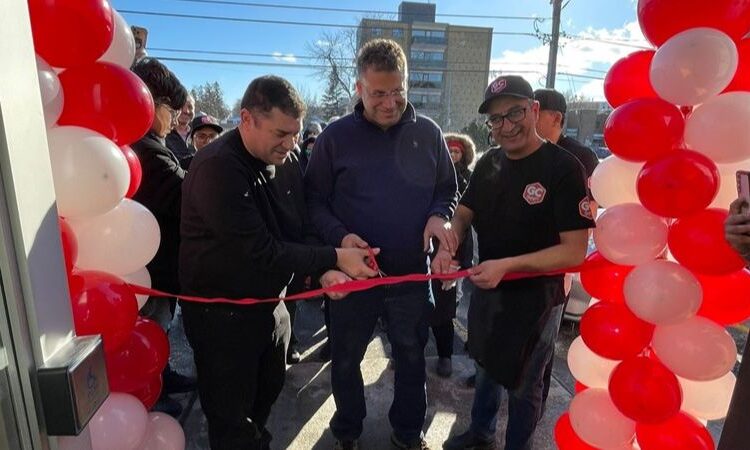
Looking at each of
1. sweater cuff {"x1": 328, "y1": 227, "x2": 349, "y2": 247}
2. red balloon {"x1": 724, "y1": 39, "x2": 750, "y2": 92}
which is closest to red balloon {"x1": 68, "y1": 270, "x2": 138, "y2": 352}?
sweater cuff {"x1": 328, "y1": 227, "x2": 349, "y2": 247}

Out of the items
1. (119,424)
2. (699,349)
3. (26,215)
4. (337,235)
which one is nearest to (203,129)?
(337,235)

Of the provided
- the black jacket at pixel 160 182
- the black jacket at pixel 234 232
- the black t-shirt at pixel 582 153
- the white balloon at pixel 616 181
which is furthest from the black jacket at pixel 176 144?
the white balloon at pixel 616 181

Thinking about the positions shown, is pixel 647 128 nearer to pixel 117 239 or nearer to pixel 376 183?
pixel 376 183

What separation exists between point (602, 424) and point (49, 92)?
7.69 ft

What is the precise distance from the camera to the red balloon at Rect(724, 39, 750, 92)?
172 cm

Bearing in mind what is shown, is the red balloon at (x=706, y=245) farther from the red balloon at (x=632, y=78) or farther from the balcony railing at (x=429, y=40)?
the balcony railing at (x=429, y=40)

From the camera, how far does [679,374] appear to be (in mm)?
1790

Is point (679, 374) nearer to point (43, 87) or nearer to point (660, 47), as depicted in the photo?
point (660, 47)

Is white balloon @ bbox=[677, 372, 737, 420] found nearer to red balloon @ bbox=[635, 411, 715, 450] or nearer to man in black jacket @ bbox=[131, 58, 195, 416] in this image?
red balloon @ bbox=[635, 411, 715, 450]

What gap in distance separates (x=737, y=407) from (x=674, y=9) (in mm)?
1334

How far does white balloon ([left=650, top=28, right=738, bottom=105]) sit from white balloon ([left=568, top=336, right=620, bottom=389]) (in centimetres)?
113

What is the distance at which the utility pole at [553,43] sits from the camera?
1355 cm

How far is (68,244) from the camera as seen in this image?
1397 mm

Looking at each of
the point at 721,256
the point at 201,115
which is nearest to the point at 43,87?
the point at 721,256
